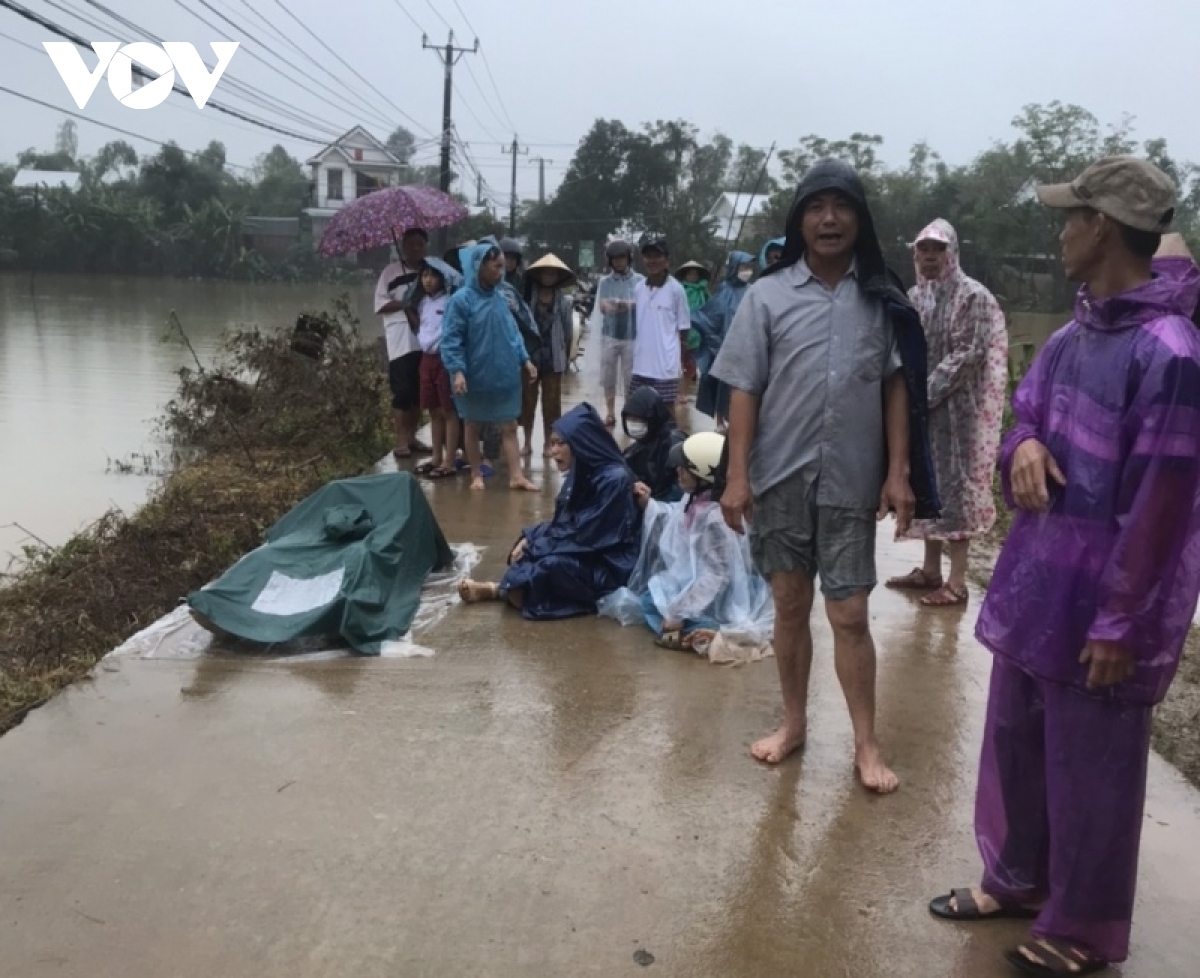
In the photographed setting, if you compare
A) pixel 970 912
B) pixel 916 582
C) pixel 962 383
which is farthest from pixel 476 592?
pixel 970 912

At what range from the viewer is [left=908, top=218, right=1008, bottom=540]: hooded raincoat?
14.9ft

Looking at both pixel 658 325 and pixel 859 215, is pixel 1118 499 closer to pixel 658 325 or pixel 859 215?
pixel 859 215

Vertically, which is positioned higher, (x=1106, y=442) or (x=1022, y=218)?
(x=1022, y=218)

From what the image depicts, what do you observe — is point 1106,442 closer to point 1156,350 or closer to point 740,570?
point 1156,350

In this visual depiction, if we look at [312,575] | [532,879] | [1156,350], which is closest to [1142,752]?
[1156,350]

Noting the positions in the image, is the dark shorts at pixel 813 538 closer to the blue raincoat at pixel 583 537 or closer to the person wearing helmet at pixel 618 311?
the blue raincoat at pixel 583 537

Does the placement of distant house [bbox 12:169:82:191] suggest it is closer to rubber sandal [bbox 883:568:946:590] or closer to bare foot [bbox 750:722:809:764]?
rubber sandal [bbox 883:568:946:590]

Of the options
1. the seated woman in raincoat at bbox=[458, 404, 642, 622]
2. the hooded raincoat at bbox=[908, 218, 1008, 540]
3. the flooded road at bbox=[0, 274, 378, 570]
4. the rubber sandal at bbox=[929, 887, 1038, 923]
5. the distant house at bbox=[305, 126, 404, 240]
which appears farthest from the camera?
the distant house at bbox=[305, 126, 404, 240]

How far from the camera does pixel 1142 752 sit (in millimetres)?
2260

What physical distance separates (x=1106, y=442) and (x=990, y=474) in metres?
2.71

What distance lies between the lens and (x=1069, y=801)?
230 centimetres

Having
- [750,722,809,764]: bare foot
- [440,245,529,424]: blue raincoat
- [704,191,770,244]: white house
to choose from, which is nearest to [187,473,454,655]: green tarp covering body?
[750,722,809,764]: bare foot

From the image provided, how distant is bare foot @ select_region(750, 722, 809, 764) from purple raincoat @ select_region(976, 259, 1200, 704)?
111 centimetres

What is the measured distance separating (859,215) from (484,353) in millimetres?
4175
